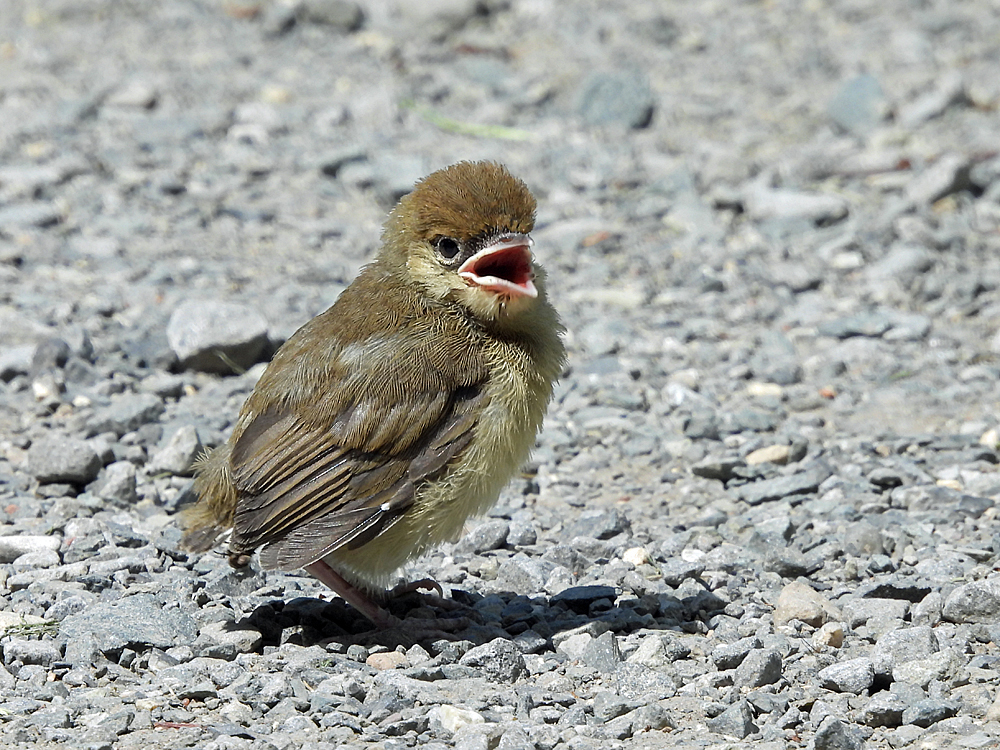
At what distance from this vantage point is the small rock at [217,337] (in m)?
7.11

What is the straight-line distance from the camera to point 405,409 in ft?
15.8

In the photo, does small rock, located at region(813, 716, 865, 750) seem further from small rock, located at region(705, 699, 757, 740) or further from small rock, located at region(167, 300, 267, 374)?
small rock, located at region(167, 300, 267, 374)

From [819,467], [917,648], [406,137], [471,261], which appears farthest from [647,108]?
[917,648]

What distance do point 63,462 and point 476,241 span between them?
2.18 metres

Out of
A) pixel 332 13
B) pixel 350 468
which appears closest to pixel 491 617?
pixel 350 468

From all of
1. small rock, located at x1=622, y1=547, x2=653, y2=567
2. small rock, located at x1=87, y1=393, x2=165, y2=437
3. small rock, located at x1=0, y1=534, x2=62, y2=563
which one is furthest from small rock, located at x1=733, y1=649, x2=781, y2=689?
small rock, located at x1=87, y1=393, x2=165, y2=437

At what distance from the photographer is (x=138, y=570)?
524cm

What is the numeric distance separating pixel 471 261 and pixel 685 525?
165 cm

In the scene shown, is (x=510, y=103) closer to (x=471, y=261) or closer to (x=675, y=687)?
(x=471, y=261)

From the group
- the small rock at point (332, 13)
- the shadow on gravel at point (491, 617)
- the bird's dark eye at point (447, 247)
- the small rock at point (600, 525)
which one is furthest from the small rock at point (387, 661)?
the small rock at point (332, 13)

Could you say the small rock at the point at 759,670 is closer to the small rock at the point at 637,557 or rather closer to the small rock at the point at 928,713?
the small rock at the point at 928,713

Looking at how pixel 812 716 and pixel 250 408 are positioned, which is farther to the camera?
pixel 250 408

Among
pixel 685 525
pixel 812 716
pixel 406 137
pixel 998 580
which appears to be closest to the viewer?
pixel 812 716

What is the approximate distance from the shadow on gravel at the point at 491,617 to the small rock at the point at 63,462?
1284 mm
